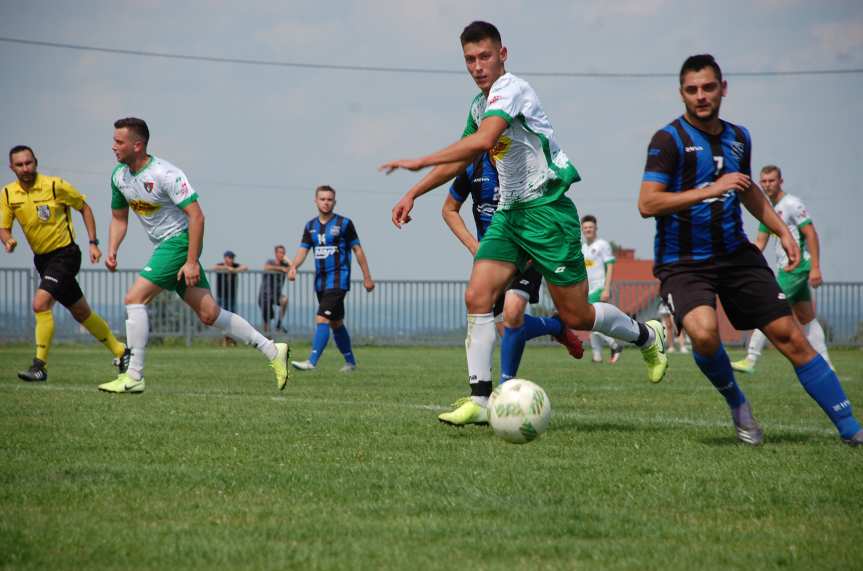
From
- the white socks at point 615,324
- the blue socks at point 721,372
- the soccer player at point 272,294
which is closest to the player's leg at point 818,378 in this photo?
the blue socks at point 721,372

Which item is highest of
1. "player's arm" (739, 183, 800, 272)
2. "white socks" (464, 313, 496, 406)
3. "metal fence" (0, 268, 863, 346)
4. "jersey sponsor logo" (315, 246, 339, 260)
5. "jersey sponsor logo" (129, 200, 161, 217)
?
"jersey sponsor logo" (129, 200, 161, 217)

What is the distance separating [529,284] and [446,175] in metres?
2.75

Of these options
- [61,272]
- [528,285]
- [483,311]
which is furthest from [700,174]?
[61,272]

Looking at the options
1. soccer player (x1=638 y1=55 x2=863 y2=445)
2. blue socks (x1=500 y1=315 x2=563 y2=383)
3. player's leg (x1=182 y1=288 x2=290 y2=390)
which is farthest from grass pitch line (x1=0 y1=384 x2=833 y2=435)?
soccer player (x1=638 y1=55 x2=863 y2=445)

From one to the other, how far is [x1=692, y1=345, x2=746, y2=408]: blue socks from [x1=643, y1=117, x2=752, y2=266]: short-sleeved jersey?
22.4 inches

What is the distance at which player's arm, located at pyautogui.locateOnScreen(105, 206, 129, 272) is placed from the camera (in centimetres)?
1063

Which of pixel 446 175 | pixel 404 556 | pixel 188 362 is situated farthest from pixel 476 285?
pixel 188 362

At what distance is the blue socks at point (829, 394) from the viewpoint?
6.43 metres

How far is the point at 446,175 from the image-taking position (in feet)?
22.0

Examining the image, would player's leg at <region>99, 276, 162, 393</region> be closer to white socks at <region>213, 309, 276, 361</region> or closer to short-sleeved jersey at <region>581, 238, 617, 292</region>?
white socks at <region>213, 309, 276, 361</region>

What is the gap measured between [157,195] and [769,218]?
5520 millimetres

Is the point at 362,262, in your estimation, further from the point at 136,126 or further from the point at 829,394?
the point at 829,394

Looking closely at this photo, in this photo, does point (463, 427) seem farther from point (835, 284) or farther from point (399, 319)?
point (835, 284)

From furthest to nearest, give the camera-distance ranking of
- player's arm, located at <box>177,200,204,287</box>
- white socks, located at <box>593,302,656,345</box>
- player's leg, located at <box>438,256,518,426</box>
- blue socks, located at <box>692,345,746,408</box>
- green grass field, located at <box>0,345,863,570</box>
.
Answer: player's arm, located at <box>177,200,204,287</box>, white socks, located at <box>593,302,656,345</box>, player's leg, located at <box>438,256,518,426</box>, blue socks, located at <box>692,345,746,408</box>, green grass field, located at <box>0,345,863,570</box>
